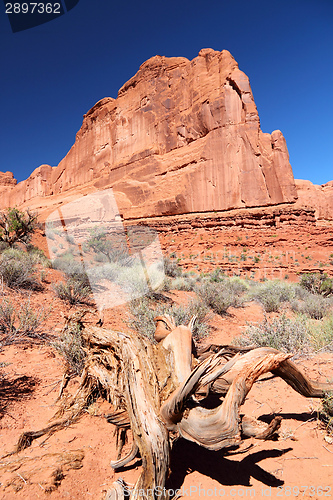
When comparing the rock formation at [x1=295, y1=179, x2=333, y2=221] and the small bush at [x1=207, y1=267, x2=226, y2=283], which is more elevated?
the rock formation at [x1=295, y1=179, x2=333, y2=221]

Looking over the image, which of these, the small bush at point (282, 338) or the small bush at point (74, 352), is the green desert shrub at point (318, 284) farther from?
the small bush at point (74, 352)

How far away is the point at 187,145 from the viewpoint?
97.6ft

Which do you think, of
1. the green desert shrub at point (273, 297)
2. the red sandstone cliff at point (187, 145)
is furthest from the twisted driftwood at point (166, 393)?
the red sandstone cliff at point (187, 145)

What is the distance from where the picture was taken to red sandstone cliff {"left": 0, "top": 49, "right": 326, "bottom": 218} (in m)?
24.3

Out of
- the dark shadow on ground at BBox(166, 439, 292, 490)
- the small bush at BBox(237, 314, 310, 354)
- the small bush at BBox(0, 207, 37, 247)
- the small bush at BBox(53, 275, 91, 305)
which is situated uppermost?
the small bush at BBox(0, 207, 37, 247)

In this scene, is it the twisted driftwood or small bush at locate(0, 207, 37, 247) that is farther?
small bush at locate(0, 207, 37, 247)

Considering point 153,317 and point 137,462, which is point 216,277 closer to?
point 153,317

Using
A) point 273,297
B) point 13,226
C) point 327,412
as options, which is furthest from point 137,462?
point 13,226

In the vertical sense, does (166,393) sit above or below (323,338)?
Result: above

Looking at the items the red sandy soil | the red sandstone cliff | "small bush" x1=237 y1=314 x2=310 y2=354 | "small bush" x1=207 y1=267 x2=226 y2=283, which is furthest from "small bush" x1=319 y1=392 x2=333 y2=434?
the red sandstone cliff

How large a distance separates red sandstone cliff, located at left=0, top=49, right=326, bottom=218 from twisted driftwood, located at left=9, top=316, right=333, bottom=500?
2334 centimetres

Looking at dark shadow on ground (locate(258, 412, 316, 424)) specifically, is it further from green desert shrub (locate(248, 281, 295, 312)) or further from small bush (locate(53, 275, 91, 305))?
green desert shrub (locate(248, 281, 295, 312))

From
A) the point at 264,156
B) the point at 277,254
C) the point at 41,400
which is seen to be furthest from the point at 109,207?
the point at 41,400

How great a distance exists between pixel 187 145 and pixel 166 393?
1219 inches
